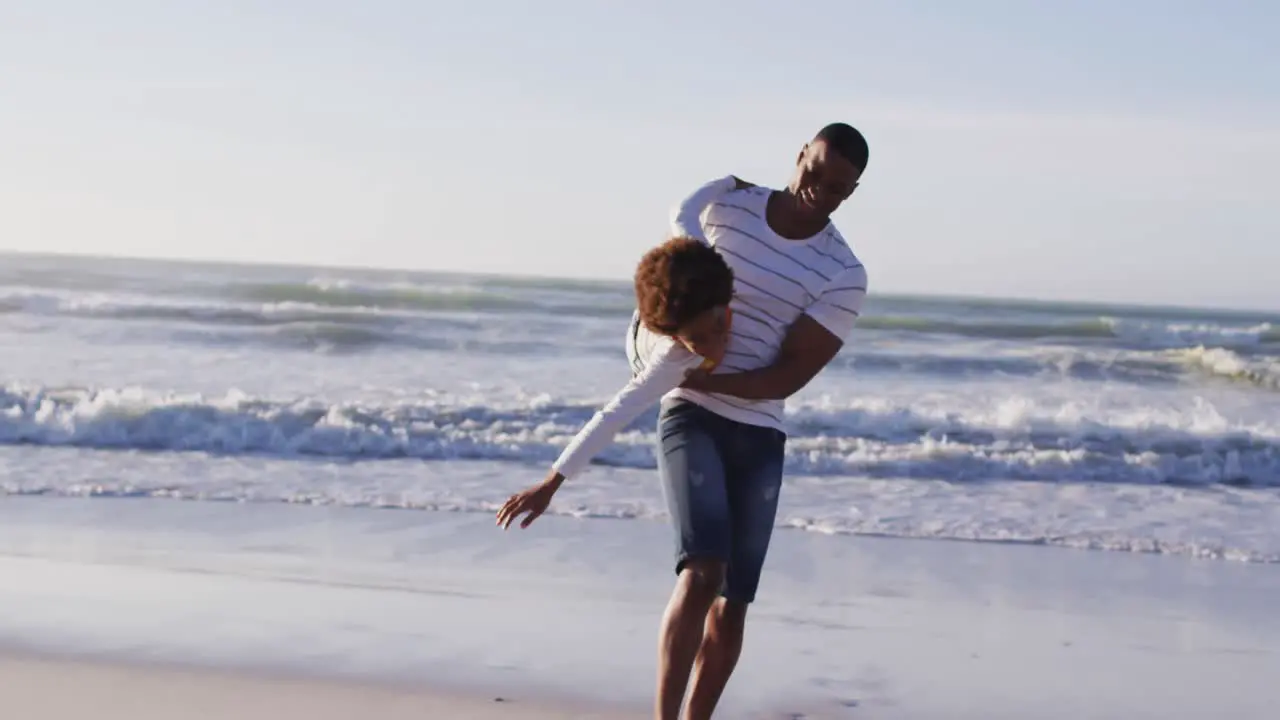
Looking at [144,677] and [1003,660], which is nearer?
[144,677]

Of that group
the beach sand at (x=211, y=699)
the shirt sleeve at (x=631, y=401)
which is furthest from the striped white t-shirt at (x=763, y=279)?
the beach sand at (x=211, y=699)

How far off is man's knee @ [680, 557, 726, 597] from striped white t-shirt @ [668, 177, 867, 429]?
34cm

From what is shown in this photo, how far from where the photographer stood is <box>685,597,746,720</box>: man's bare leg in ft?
11.8

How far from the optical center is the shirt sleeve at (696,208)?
339cm

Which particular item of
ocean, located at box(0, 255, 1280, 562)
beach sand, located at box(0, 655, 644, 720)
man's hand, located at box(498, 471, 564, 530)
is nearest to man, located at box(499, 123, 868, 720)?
man's hand, located at box(498, 471, 564, 530)

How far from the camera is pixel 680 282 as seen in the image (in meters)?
3.20

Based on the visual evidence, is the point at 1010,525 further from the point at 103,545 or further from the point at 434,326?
the point at 434,326

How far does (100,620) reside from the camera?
214 inches

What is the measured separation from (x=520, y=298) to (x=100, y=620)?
24.4 meters

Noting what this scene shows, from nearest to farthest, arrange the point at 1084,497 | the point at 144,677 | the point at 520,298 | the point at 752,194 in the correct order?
the point at 752,194 < the point at 144,677 < the point at 1084,497 < the point at 520,298

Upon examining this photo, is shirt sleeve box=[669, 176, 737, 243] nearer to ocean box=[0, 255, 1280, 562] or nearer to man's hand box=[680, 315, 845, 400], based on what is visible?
man's hand box=[680, 315, 845, 400]

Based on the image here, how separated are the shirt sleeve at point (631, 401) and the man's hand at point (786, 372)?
0.07 meters

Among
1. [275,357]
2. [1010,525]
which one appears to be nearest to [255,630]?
[1010,525]

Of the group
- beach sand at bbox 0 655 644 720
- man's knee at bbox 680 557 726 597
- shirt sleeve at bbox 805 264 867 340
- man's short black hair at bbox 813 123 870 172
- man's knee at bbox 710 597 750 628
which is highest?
man's short black hair at bbox 813 123 870 172
